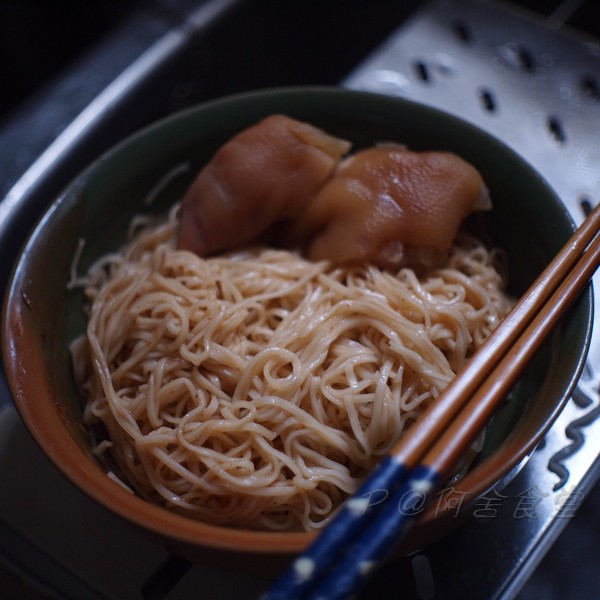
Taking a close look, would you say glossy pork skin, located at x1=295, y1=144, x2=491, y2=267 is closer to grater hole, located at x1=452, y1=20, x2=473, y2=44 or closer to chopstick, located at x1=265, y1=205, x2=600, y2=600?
chopstick, located at x1=265, y1=205, x2=600, y2=600

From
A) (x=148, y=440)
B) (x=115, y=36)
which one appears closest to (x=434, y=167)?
(x=148, y=440)

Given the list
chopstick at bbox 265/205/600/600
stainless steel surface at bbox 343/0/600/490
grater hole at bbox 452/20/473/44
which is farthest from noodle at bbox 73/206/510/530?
grater hole at bbox 452/20/473/44

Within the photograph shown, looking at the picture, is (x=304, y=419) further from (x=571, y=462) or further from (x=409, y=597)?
(x=571, y=462)

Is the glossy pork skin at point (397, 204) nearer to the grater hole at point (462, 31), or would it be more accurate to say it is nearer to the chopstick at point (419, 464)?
the chopstick at point (419, 464)

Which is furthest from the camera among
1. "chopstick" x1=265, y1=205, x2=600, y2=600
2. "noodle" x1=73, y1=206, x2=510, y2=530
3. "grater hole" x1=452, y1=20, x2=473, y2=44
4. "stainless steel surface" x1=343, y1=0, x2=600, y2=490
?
"grater hole" x1=452, y1=20, x2=473, y2=44

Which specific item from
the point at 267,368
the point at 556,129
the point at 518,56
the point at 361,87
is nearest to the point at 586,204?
the point at 556,129

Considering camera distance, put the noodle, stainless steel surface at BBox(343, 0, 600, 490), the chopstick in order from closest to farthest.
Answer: the chopstick → the noodle → stainless steel surface at BBox(343, 0, 600, 490)

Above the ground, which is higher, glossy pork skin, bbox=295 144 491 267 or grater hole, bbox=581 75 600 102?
grater hole, bbox=581 75 600 102
